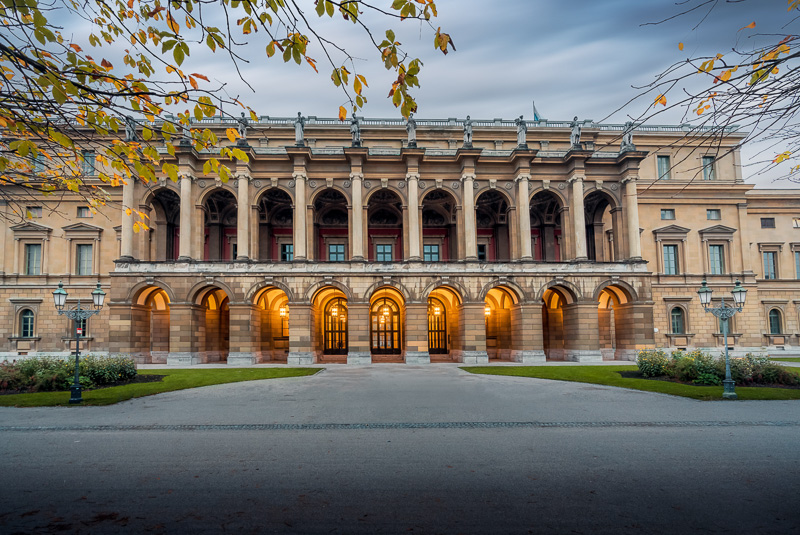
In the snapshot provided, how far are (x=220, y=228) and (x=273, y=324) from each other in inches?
391

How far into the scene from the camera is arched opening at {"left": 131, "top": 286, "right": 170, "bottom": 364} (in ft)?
105

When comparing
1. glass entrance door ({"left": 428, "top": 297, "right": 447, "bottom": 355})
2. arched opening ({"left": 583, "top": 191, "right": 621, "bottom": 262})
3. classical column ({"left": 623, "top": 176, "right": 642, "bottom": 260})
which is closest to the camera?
classical column ({"left": 623, "top": 176, "right": 642, "bottom": 260})

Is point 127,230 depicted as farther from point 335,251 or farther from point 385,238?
point 385,238

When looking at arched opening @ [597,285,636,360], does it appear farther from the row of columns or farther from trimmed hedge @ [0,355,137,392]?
trimmed hedge @ [0,355,137,392]

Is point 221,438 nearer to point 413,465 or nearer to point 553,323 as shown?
point 413,465

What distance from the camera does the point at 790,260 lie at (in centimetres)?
4091

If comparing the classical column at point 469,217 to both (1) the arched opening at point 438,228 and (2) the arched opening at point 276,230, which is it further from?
(2) the arched opening at point 276,230

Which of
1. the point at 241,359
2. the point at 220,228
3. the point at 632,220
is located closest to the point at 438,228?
the point at 632,220

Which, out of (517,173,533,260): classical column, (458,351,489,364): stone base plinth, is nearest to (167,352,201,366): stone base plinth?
(458,351,489,364): stone base plinth

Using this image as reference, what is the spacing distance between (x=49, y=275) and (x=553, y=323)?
4073cm

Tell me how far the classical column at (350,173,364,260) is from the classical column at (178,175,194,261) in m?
11.6

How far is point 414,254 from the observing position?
3350cm

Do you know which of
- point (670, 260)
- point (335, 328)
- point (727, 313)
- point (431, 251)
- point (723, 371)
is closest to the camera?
point (727, 313)

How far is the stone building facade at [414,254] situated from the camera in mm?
32438
